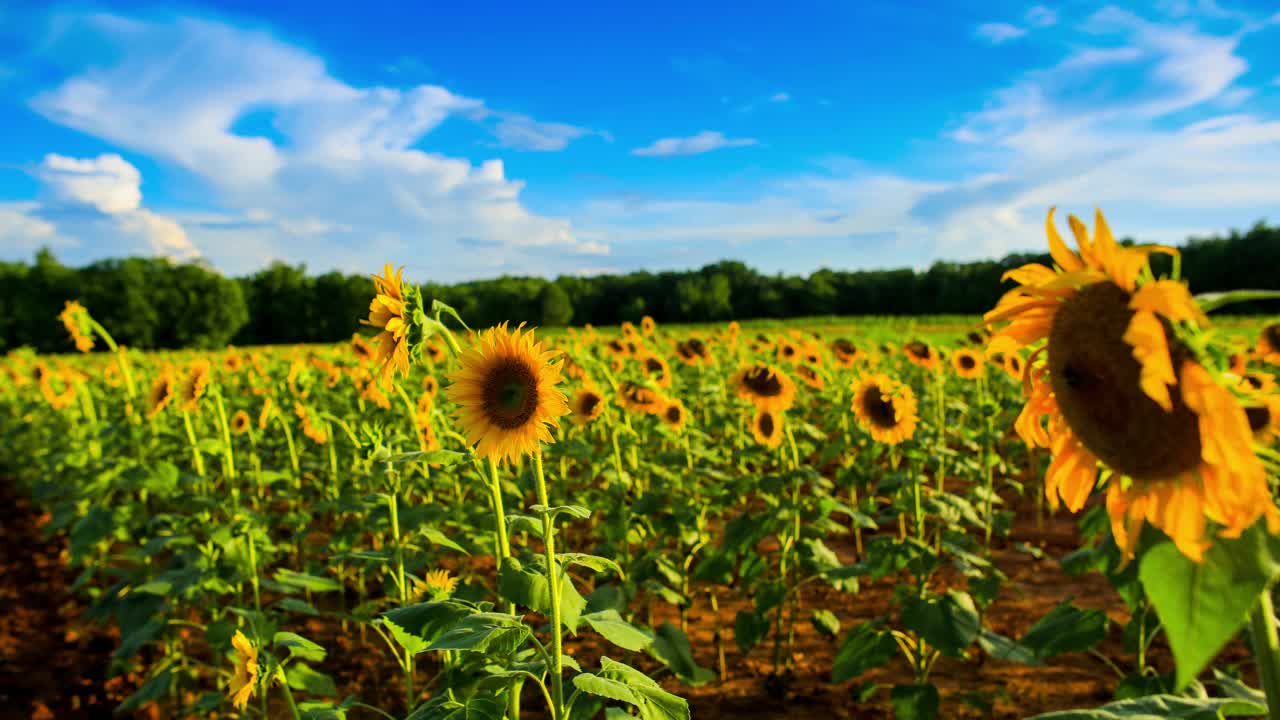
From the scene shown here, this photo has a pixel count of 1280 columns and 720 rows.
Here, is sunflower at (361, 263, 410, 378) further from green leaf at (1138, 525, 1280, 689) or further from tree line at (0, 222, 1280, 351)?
tree line at (0, 222, 1280, 351)

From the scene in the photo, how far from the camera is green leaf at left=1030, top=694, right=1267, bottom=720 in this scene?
0.95 m

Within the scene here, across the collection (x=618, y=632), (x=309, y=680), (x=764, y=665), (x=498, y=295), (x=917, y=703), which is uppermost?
(x=498, y=295)

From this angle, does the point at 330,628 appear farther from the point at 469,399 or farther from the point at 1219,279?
the point at 1219,279

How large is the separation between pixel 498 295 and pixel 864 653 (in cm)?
6014

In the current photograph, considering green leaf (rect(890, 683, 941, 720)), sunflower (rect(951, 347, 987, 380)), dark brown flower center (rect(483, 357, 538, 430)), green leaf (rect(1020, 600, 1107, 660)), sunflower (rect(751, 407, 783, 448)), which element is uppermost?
dark brown flower center (rect(483, 357, 538, 430))

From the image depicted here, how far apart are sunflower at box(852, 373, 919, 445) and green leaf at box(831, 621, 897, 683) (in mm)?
1123

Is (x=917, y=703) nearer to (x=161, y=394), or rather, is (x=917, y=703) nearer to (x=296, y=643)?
(x=296, y=643)

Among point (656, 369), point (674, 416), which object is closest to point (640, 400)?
point (674, 416)

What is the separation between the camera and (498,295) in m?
61.5

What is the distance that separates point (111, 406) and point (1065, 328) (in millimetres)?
9581

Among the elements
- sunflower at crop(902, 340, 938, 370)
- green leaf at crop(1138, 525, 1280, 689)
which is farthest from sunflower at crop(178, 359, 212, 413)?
sunflower at crop(902, 340, 938, 370)

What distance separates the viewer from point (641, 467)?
5039 millimetres

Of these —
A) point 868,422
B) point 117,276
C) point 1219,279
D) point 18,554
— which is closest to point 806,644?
point 868,422

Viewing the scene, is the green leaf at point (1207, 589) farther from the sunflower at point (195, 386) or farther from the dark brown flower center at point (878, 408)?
the sunflower at point (195, 386)
